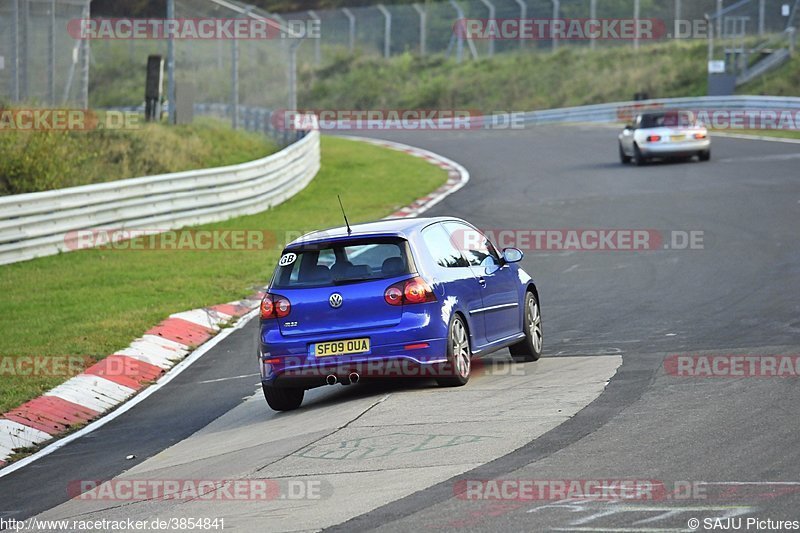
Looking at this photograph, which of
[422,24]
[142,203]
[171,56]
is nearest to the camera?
[142,203]

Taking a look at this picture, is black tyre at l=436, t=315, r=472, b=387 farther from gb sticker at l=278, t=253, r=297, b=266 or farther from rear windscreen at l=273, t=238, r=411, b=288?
gb sticker at l=278, t=253, r=297, b=266

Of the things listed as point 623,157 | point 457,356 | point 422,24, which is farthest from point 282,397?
point 422,24

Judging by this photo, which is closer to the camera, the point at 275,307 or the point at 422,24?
the point at 275,307

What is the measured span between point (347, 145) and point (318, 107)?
2828 cm

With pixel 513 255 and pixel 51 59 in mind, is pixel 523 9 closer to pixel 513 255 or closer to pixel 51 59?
pixel 51 59

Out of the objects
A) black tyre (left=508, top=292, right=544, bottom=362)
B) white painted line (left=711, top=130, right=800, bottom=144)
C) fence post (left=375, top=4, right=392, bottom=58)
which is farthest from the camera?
fence post (left=375, top=4, right=392, bottom=58)

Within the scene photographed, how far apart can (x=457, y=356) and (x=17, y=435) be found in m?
3.74

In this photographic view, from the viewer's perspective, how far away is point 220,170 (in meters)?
23.3

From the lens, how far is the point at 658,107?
4669 centimetres

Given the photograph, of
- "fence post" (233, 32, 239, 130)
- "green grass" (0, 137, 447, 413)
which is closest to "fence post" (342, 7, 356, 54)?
"fence post" (233, 32, 239, 130)

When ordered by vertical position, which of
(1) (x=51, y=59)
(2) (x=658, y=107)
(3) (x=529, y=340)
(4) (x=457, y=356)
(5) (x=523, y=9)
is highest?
(5) (x=523, y=9)

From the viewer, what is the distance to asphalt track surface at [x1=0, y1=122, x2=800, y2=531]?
6777mm

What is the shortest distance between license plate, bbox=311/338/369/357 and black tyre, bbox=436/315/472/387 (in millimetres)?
669

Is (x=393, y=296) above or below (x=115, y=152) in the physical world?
below
